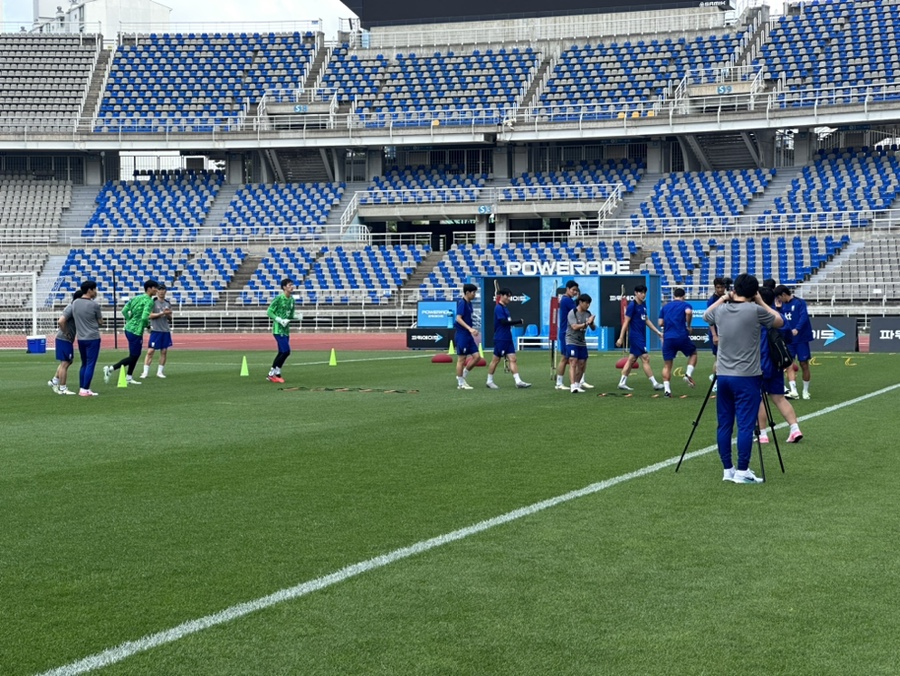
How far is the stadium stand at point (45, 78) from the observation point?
218 feet

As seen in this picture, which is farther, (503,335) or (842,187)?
(842,187)

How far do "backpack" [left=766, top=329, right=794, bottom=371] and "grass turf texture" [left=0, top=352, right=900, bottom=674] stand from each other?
1.01 m

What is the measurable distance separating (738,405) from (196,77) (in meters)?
63.4

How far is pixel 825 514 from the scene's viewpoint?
931 centimetres

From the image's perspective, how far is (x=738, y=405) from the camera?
10.9m

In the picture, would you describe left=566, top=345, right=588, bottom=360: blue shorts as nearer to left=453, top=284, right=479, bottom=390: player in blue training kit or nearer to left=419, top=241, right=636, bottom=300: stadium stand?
left=453, top=284, right=479, bottom=390: player in blue training kit

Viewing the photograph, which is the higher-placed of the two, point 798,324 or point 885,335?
point 798,324

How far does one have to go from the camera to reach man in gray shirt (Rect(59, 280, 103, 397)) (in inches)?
808

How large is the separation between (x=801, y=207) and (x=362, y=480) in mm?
47051

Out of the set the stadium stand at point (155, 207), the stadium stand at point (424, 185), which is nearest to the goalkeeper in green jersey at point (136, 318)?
the stadium stand at point (155, 207)

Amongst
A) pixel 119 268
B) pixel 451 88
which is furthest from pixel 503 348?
pixel 451 88

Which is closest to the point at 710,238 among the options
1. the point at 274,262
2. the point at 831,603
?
the point at 274,262

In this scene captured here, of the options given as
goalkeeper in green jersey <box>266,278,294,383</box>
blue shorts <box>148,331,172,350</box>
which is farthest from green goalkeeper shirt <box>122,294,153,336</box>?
goalkeeper in green jersey <box>266,278,294,383</box>

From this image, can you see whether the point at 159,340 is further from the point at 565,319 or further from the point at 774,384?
the point at 774,384
